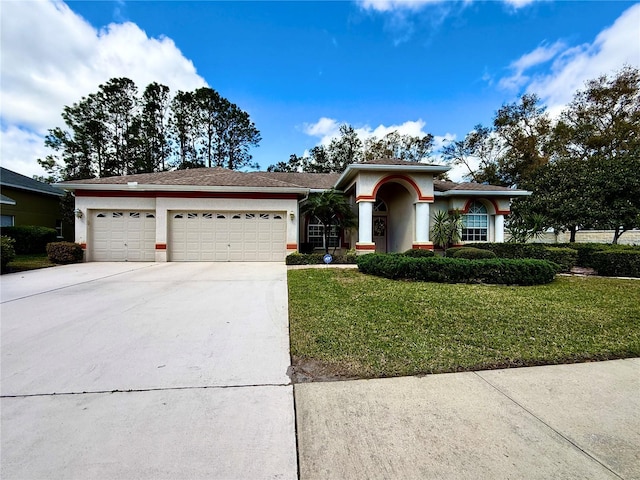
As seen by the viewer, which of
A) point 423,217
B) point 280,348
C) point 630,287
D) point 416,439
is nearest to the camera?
point 416,439

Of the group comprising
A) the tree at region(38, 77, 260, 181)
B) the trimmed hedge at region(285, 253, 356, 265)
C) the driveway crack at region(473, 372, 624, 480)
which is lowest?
the driveway crack at region(473, 372, 624, 480)

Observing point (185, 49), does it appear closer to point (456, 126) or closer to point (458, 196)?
point (458, 196)

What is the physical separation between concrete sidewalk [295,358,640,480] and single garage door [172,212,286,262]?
456 inches

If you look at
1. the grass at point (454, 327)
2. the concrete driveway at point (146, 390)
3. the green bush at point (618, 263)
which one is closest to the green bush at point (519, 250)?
the green bush at point (618, 263)

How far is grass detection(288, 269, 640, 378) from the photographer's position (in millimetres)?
3564

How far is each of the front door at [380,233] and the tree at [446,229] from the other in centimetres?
283

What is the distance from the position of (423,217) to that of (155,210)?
491 inches

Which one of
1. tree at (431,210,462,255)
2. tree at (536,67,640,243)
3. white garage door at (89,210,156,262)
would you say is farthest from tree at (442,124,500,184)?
white garage door at (89,210,156,262)

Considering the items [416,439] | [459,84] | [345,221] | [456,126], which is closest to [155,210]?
[345,221]

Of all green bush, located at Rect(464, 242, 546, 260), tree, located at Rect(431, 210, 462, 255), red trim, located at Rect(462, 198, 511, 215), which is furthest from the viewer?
red trim, located at Rect(462, 198, 511, 215)

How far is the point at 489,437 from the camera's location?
2240 millimetres

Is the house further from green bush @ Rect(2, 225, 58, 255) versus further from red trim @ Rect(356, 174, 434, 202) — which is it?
green bush @ Rect(2, 225, 58, 255)

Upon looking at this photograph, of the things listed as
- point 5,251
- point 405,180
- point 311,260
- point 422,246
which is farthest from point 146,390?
point 405,180

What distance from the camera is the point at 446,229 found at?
15195mm
